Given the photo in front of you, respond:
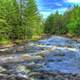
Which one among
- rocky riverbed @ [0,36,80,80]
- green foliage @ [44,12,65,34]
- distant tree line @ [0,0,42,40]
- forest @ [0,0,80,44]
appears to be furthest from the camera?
green foliage @ [44,12,65,34]

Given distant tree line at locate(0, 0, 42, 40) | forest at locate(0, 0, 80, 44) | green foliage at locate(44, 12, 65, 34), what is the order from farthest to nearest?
green foliage at locate(44, 12, 65, 34), distant tree line at locate(0, 0, 42, 40), forest at locate(0, 0, 80, 44)

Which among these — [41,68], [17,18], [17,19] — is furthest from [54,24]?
[41,68]

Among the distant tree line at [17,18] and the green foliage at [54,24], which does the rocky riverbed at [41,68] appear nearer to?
the distant tree line at [17,18]

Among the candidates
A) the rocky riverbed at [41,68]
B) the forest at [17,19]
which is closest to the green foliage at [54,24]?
the forest at [17,19]

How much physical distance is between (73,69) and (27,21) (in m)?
55.8

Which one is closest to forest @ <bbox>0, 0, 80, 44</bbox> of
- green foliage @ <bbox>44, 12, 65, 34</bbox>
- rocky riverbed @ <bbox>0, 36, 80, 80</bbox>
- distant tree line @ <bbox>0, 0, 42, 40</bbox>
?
distant tree line @ <bbox>0, 0, 42, 40</bbox>

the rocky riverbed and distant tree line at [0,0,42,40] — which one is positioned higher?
distant tree line at [0,0,42,40]

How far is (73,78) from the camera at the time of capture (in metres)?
25.2

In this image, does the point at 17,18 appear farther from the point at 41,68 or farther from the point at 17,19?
the point at 41,68

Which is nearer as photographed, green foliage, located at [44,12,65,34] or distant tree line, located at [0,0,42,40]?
distant tree line, located at [0,0,42,40]

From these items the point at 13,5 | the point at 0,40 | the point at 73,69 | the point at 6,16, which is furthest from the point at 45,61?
the point at 13,5

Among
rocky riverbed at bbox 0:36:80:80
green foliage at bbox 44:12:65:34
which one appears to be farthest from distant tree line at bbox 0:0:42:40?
green foliage at bbox 44:12:65:34

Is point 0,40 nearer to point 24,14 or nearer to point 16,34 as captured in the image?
point 16,34

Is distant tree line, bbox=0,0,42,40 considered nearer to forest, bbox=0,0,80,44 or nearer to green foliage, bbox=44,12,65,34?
forest, bbox=0,0,80,44
